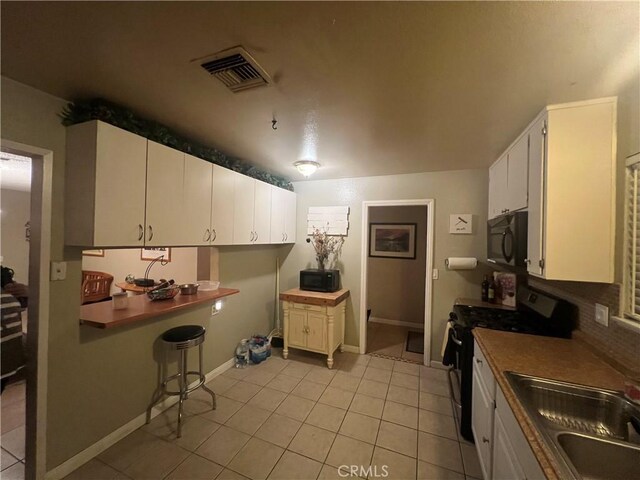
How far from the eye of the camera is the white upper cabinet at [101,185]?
1510 millimetres

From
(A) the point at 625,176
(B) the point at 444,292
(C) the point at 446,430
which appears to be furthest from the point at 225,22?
(B) the point at 444,292

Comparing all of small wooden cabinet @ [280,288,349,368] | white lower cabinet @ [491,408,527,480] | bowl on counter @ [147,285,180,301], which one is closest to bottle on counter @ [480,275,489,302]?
small wooden cabinet @ [280,288,349,368]

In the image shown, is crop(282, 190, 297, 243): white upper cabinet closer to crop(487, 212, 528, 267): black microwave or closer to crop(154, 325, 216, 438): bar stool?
crop(154, 325, 216, 438): bar stool

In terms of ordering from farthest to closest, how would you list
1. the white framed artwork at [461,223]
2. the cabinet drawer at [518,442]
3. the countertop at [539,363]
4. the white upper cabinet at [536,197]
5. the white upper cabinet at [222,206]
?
the white framed artwork at [461,223], the white upper cabinet at [222,206], the white upper cabinet at [536,197], the countertop at [539,363], the cabinet drawer at [518,442]

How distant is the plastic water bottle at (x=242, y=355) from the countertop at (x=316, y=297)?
0.76m

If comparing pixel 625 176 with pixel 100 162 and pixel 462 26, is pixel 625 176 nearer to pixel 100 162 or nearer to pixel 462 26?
pixel 462 26

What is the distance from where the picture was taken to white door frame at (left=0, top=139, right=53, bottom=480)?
58.6 inches

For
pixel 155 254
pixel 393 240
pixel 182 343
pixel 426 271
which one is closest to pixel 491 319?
pixel 426 271

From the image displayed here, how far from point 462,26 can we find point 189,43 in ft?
3.87

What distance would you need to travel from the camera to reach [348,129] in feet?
6.42

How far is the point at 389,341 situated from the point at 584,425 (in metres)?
2.80

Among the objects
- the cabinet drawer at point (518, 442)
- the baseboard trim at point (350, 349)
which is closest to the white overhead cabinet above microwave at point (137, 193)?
the baseboard trim at point (350, 349)

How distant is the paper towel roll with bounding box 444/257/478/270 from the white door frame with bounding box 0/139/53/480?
3492mm

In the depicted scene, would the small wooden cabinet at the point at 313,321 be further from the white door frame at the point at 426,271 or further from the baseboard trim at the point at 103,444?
the baseboard trim at the point at 103,444
